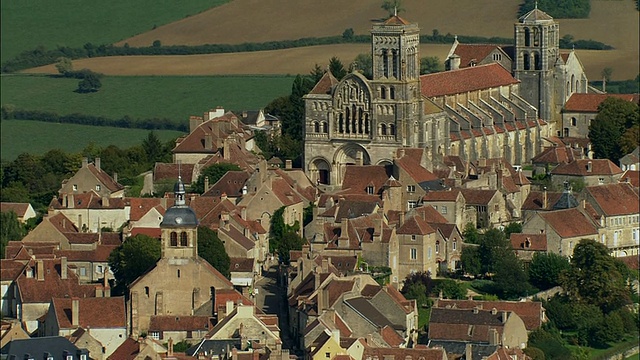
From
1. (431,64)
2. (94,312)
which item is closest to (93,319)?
(94,312)

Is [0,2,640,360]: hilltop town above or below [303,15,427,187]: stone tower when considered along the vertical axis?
below

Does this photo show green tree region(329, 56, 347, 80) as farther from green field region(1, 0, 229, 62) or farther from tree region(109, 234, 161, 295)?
tree region(109, 234, 161, 295)

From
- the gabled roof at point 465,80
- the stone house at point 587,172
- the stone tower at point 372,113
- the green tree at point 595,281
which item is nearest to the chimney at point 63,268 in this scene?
the green tree at point 595,281

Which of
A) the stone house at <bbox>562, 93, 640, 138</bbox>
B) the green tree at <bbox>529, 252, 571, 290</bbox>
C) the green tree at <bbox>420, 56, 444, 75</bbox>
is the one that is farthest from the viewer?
the green tree at <bbox>420, 56, 444, 75</bbox>

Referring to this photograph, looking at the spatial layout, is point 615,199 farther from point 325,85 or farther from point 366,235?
point 366,235

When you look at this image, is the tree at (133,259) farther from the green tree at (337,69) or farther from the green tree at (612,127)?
the green tree at (612,127)

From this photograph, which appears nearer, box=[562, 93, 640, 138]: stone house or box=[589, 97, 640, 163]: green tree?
box=[589, 97, 640, 163]: green tree

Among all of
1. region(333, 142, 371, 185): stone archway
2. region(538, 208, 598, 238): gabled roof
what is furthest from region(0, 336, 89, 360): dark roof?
region(333, 142, 371, 185): stone archway
